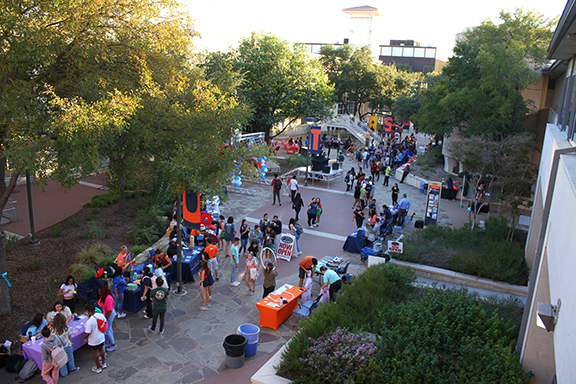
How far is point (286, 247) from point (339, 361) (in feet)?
23.7

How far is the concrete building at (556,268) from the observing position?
3.76 meters

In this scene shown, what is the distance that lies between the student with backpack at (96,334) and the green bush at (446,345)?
18.2ft

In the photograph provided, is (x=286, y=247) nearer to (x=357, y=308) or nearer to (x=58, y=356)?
(x=357, y=308)

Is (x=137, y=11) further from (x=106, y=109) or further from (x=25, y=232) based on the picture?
(x=25, y=232)

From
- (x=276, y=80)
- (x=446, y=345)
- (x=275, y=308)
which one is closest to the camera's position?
(x=446, y=345)

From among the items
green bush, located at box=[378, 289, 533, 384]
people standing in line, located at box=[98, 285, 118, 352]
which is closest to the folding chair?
green bush, located at box=[378, 289, 533, 384]

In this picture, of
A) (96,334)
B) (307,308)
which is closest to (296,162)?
(307,308)

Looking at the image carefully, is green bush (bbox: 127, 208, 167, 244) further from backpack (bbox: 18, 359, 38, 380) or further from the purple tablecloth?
backpack (bbox: 18, 359, 38, 380)

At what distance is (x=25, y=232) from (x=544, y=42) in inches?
1203

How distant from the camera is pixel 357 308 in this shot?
9.06 metres

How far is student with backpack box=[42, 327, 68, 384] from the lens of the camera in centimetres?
752

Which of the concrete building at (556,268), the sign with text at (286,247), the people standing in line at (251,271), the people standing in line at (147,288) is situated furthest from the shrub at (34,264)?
the concrete building at (556,268)

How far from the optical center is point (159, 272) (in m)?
10.5

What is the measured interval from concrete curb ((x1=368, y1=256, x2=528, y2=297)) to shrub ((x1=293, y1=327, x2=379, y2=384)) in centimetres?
514
